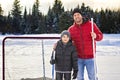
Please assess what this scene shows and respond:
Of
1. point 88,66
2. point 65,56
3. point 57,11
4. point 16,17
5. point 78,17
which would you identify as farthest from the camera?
point 57,11

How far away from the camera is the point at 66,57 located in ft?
15.5

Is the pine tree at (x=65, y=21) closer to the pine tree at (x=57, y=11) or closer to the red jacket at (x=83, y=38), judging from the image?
the pine tree at (x=57, y=11)

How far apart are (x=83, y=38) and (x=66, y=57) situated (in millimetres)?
353

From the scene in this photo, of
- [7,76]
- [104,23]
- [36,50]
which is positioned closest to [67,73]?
[7,76]

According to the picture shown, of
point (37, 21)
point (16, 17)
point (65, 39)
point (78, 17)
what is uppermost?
point (16, 17)

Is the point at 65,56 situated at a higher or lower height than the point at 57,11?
lower

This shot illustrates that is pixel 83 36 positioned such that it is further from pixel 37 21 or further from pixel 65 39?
pixel 37 21

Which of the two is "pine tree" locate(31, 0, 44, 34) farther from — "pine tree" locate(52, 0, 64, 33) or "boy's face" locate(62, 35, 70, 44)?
"boy's face" locate(62, 35, 70, 44)

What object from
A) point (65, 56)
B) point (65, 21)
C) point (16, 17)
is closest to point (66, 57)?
point (65, 56)

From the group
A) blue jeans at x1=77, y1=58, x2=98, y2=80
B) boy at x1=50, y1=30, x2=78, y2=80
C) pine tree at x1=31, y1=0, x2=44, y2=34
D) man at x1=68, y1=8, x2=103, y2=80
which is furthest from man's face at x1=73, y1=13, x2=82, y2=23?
pine tree at x1=31, y1=0, x2=44, y2=34

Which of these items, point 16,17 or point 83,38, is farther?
point 16,17

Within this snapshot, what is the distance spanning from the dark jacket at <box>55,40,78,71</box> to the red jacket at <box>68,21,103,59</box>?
0.17 m

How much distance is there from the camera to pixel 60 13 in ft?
130

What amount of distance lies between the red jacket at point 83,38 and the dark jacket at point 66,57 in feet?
0.57
